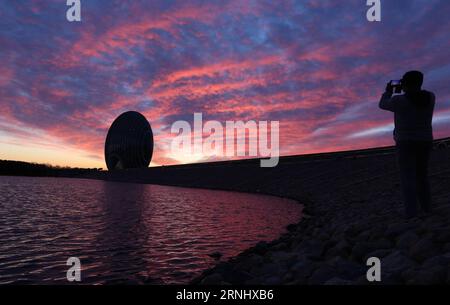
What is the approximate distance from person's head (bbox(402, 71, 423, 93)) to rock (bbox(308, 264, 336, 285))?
13.5 feet

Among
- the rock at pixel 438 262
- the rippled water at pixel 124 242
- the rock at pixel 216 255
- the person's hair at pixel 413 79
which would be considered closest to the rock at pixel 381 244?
the rock at pixel 438 262

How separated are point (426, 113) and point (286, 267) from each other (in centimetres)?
434

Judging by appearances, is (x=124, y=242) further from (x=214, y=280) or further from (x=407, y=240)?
(x=407, y=240)

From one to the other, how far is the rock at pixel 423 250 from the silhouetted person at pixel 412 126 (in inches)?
71.0

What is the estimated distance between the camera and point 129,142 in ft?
505

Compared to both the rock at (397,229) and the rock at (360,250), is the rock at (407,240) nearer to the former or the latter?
the rock at (397,229)

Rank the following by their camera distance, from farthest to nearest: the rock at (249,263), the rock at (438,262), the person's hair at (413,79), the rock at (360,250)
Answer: the rock at (249,263)
the person's hair at (413,79)
the rock at (360,250)
the rock at (438,262)

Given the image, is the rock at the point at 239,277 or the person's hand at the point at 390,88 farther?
the person's hand at the point at 390,88

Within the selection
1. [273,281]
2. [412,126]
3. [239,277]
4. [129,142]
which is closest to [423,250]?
[273,281]

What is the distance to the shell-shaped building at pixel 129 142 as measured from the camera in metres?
154
